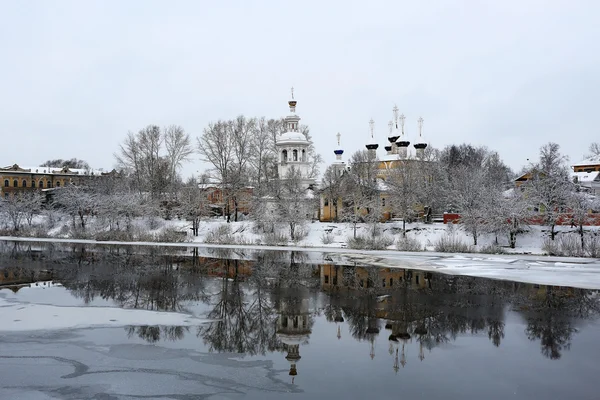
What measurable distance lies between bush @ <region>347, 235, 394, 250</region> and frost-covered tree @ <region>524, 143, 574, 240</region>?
34.7 ft

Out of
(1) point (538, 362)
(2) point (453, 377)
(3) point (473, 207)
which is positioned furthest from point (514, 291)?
(3) point (473, 207)

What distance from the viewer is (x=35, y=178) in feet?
284

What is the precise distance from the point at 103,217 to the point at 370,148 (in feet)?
102

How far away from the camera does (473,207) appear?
39.8m

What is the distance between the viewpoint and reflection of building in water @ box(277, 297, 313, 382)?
11.9 metres

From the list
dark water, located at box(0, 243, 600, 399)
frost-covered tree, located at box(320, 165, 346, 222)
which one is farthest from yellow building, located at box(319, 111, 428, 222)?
dark water, located at box(0, 243, 600, 399)

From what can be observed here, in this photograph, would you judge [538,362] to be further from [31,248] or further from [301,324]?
[31,248]

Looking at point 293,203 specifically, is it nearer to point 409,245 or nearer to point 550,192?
point 409,245

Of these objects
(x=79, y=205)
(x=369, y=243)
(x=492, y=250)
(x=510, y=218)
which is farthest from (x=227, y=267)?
(x=79, y=205)

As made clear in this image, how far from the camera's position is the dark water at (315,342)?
9891 mm

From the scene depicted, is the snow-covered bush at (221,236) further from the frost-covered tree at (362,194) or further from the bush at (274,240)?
the frost-covered tree at (362,194)

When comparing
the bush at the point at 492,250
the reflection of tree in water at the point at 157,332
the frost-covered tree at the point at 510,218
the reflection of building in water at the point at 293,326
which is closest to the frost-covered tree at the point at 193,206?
the bush at the point at 492,250

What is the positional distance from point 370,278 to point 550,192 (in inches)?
813

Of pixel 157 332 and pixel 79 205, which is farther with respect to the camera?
pixel 79 205
